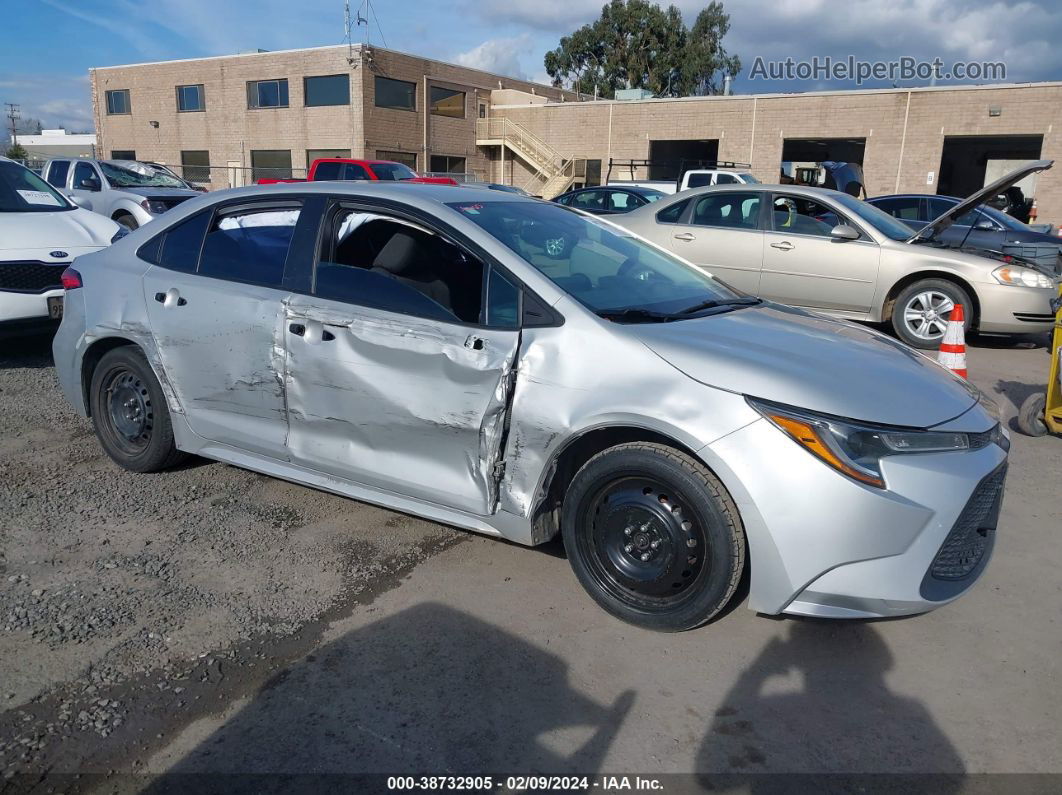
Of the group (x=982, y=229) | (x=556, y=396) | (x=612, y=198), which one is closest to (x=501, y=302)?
(x=556, y=396)

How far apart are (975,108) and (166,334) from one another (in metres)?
32.7

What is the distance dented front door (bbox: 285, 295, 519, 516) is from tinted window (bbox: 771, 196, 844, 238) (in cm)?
685

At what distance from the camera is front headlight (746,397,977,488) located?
2.84 m

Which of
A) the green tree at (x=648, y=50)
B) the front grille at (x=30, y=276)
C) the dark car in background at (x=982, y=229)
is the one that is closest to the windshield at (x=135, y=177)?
the front grille at (x=30, y=276)

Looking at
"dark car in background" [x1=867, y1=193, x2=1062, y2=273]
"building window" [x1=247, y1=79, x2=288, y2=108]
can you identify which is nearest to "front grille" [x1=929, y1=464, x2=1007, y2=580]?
"dark car in background" [x1=867, y1=193, x2=1062, y2=273]

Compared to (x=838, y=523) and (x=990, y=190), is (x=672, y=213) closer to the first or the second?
(x=990, y=190)

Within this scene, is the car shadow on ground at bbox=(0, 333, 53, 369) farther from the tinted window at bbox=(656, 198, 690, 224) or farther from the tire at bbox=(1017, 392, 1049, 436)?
the tire at bbox=(1017, 392, 1049, 436)

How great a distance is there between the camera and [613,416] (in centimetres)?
315

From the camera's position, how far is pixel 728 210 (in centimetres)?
979

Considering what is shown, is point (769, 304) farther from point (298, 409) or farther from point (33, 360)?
point (33, 360)

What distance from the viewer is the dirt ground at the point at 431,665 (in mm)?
2631

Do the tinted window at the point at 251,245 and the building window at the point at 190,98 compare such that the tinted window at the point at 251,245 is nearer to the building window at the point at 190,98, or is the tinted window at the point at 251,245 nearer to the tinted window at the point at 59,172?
the tinted window at the point at 59,172

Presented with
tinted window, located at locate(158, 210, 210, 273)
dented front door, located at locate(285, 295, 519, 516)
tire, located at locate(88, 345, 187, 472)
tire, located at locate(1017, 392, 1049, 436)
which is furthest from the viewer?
tire, located at locate(1017, 392, 1049, 436)

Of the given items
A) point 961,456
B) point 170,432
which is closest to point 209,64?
point 170,432
